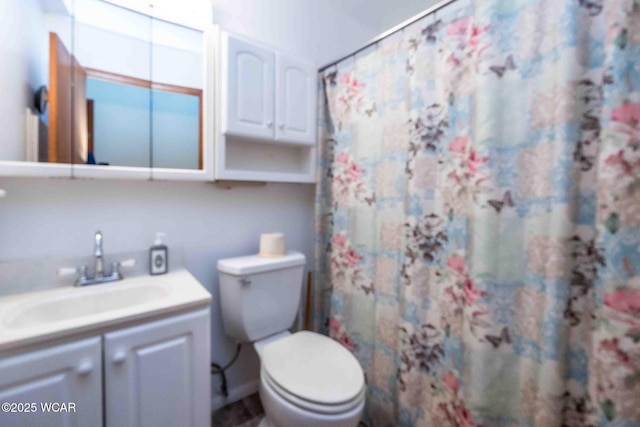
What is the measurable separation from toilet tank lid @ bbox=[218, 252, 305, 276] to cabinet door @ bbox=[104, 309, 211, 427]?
30 centimetres

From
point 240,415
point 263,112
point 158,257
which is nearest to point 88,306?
point 158,257

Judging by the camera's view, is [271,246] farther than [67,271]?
Yes

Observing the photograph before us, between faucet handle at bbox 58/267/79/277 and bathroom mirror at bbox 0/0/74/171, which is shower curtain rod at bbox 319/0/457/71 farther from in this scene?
faucet handle at bbox 58/267/79/277

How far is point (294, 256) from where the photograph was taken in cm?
148

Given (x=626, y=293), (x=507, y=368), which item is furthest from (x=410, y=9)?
(x=507, y=368)

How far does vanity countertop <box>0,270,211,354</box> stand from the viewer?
75cm

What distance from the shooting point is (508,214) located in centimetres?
92

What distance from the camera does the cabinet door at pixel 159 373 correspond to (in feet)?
2.79

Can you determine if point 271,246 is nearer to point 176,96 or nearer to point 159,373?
point 159,373

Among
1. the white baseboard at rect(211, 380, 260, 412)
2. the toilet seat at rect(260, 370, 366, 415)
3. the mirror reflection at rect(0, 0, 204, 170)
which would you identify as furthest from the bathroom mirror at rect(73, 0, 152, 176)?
the white baseboard at rect(211, 380, 260, 412)

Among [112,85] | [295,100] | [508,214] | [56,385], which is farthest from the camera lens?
[295,100]

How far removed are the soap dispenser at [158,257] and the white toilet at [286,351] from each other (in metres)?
0.25

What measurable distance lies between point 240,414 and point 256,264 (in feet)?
2.85

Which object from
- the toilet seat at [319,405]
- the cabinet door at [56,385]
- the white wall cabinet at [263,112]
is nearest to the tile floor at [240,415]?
the toilet seat at [319,405]
